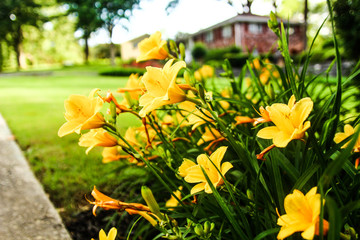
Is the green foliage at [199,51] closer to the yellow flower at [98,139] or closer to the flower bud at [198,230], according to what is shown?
the yellow flower at [98,139]

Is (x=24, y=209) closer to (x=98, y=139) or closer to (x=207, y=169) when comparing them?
(x=98, y=139)

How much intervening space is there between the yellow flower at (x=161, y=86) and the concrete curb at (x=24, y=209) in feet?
2.84

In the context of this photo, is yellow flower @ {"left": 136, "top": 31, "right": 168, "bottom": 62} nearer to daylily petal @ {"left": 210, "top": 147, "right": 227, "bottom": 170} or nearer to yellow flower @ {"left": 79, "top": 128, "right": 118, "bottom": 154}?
yellow flower @ {"left": 79, "top": 128, "right": 118, "bottom": 154}

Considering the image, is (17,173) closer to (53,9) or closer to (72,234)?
(72,234)

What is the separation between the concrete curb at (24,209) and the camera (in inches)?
50.2

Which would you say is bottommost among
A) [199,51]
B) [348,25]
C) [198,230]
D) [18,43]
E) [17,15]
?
[198,230]

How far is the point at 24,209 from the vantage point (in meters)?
1.48

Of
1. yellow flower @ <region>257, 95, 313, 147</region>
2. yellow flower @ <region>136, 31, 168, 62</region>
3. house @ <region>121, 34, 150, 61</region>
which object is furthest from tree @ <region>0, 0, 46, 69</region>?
yellow flower @ <region>257, 95, 313, 147</region>

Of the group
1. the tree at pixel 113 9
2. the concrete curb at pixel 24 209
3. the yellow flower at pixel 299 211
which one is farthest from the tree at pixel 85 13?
the yellow flower at pixel 299 211

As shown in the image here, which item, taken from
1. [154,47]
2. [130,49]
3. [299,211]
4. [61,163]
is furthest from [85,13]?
[299,211]

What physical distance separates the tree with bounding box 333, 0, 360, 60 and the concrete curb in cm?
214

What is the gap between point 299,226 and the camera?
0.55 m

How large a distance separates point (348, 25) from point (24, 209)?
93.8 inches

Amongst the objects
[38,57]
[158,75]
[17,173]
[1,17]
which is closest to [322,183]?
[158,75]
